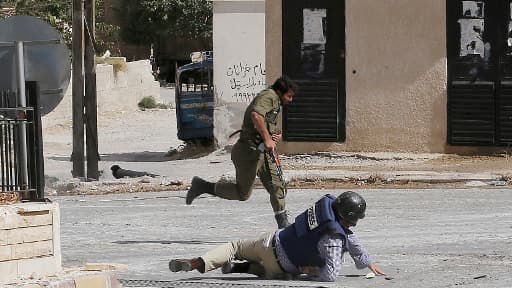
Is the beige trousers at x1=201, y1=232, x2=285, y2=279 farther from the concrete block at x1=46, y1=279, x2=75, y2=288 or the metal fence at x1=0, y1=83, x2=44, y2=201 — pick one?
the metal fence at x1=0, y1=83, x2=44, y2=201

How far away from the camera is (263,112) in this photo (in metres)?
12.1

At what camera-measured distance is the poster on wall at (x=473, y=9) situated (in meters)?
20.7

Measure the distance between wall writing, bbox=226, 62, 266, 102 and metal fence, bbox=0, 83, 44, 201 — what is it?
1351 centimetres

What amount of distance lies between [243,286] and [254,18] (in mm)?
14182

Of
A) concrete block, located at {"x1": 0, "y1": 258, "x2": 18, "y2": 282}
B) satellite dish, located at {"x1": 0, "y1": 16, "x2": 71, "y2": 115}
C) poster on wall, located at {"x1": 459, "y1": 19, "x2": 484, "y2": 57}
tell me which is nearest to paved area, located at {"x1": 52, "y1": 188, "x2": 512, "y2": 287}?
concrete block, located at {"x1": 0, "y1": 258, "x2": 18, "y2": 282}

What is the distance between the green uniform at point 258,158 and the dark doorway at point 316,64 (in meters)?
9.19

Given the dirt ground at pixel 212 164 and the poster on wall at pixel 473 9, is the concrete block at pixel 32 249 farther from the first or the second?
the poster on wall at pixel 473 9

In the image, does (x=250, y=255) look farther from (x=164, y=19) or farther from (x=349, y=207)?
(x=164, y=19)

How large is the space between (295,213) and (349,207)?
17.8ft

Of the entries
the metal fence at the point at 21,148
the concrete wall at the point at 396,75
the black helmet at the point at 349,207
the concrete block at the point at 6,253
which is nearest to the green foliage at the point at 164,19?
the concrete wall at the point at 396,75

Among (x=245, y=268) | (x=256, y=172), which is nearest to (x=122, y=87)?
(x=256, y=172)

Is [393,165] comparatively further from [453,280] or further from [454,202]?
[453,280]

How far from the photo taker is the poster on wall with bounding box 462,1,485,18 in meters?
20.7

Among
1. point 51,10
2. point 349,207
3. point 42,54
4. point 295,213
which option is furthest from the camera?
point 51,10
